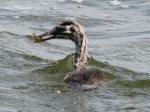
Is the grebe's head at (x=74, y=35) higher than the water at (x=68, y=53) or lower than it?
higher

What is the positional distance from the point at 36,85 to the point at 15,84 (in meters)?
0.38

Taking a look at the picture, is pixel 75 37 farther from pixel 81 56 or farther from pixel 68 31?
pixel 81 56

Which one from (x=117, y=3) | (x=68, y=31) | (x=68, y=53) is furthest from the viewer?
(x=117, y=3)

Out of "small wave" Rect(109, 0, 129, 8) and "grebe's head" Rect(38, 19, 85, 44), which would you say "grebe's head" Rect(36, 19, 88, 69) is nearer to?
"grebe's head" Rect(38, 19, 85, 44)

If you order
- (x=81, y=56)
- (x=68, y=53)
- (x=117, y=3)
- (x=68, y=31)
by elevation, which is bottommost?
(x=68, y=53)

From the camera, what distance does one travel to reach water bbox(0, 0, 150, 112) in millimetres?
11055

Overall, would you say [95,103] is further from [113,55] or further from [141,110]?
[113,55]

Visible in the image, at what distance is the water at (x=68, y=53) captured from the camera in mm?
11055

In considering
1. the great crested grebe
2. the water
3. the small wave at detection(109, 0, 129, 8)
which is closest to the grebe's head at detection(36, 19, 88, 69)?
the great crested grebe

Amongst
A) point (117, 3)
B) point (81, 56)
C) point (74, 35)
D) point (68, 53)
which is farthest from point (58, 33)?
point (117, 3)

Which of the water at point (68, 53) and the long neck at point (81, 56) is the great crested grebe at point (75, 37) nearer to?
the long neck at point (81, 56)

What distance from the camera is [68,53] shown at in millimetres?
14914

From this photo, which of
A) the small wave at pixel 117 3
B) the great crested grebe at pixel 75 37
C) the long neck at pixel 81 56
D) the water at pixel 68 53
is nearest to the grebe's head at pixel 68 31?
the great crested grebe at pixel 75 37

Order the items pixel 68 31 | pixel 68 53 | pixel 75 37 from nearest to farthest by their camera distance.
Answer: pixel 68 31, pixel 75 37, pixel 68 53
